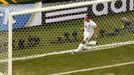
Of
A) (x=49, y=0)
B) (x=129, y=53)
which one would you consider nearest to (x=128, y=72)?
(x=129, y=53)

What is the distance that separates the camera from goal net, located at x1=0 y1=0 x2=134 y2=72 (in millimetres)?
19859

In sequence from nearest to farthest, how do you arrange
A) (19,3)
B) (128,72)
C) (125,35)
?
1. (128,72)
2. (125,35)
3. (19,3)

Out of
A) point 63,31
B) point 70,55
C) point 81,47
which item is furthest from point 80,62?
point 63,31

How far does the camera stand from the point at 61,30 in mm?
21141

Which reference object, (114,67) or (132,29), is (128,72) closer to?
(114,67)

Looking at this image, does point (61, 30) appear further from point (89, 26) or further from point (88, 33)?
point (89, 26)

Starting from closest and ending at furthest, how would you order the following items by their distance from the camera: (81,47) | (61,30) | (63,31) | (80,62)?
(80,62) < (81,47) < (63,31) < (61,30)

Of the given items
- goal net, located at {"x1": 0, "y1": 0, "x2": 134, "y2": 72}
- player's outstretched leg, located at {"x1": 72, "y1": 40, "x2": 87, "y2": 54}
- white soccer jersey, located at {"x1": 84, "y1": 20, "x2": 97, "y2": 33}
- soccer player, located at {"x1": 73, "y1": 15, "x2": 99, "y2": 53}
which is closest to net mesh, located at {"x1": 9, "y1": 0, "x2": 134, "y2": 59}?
goal net, located at {"x1": 0, "y1": 0, "x2": 134, "y2": 72}

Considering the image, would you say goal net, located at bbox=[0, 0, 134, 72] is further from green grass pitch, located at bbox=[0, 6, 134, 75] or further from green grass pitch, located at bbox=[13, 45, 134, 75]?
green grass pitch, located at bbox=[13, 45, 134, 75]

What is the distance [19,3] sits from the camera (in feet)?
74.3

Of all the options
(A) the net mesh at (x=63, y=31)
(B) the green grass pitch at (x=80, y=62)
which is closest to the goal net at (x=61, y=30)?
(A) the net mesh at (x=63, y=31)

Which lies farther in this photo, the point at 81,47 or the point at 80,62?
the point at 81,47

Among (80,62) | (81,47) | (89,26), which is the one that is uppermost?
(89,26)

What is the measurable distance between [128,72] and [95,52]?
2259 millimetres
